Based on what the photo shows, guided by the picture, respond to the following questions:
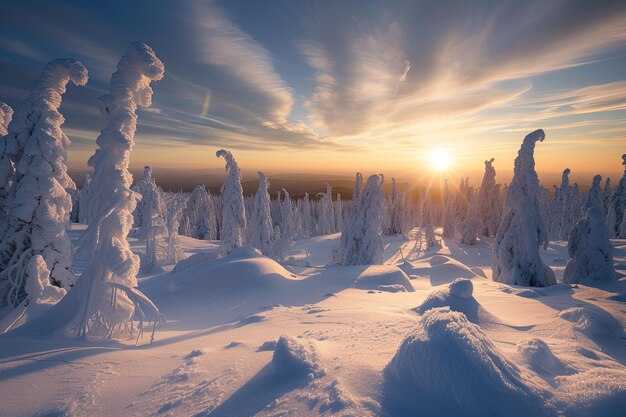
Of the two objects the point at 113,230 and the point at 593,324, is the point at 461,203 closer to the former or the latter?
the point at 593,324

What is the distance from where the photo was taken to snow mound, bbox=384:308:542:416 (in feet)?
7.84

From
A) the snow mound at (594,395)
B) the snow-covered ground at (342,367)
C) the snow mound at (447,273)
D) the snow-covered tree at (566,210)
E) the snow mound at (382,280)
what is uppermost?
the snow-covered tree at (566,210)

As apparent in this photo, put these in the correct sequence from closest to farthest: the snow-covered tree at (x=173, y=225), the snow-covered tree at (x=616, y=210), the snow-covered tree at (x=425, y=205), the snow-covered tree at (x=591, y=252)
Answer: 1. the snow-covered tree at (x=591, y=252)
2. the snow-covered tree at (x=173, y=225)
3. the snow-covered tree at (x=616, y=210)
4. the snow-covered tree at (x=425, y=205)

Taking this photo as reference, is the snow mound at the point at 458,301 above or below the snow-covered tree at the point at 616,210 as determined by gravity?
below

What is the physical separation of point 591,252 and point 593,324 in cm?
1274

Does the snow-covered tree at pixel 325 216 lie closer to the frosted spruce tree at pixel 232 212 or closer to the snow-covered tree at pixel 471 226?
the snow-covered tree at pixel 471 226

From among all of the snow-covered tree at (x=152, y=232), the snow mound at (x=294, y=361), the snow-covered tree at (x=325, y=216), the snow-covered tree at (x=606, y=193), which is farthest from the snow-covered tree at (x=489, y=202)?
the snow mound at (x=294, y=361)

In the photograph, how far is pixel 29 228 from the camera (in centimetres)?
945

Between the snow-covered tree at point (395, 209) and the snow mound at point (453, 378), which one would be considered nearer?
the snow mound at point (453, 378)

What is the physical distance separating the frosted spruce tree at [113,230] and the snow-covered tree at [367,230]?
16.3m

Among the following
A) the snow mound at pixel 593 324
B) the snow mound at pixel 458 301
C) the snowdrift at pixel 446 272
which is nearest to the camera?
the snow mound at pixel 593 324

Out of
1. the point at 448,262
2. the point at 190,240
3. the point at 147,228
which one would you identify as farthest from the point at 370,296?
the point at 190,240

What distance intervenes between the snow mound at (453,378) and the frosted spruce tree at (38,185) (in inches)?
459

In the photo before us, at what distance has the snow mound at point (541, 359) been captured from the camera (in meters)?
Result: 3.20
